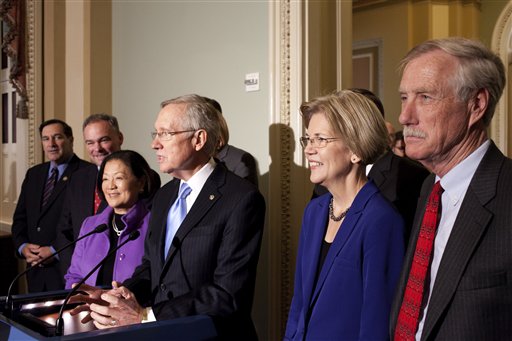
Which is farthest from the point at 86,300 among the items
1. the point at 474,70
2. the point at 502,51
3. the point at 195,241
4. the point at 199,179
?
the point at 502,51

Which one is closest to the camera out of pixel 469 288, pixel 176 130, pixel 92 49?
pixel 469 288

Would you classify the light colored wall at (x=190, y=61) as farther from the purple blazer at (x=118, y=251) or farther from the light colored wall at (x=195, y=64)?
the purple blazer at (x=118, y=251)

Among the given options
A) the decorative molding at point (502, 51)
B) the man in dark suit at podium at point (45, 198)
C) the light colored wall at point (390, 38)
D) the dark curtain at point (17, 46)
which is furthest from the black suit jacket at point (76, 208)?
the decorative molding at point (502, 51)

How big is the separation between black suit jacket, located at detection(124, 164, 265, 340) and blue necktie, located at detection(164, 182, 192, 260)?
19 mm

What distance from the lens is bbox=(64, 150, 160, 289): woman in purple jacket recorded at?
242cm

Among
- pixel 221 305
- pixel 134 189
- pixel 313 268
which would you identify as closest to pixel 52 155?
pixel 134 189

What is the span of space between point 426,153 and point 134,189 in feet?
4.69

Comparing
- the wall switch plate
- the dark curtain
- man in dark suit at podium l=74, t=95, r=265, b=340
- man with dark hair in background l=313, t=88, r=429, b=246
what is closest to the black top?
man in dark suit at podium l=74, t=95, r=265, b=340

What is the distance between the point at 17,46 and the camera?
16.9ft

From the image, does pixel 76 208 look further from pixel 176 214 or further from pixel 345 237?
pixel 345 237

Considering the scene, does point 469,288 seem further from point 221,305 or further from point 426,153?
point 221,305

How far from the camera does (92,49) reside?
4.58 meters

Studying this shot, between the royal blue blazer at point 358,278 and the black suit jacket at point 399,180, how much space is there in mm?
689

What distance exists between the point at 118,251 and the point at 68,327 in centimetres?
66
